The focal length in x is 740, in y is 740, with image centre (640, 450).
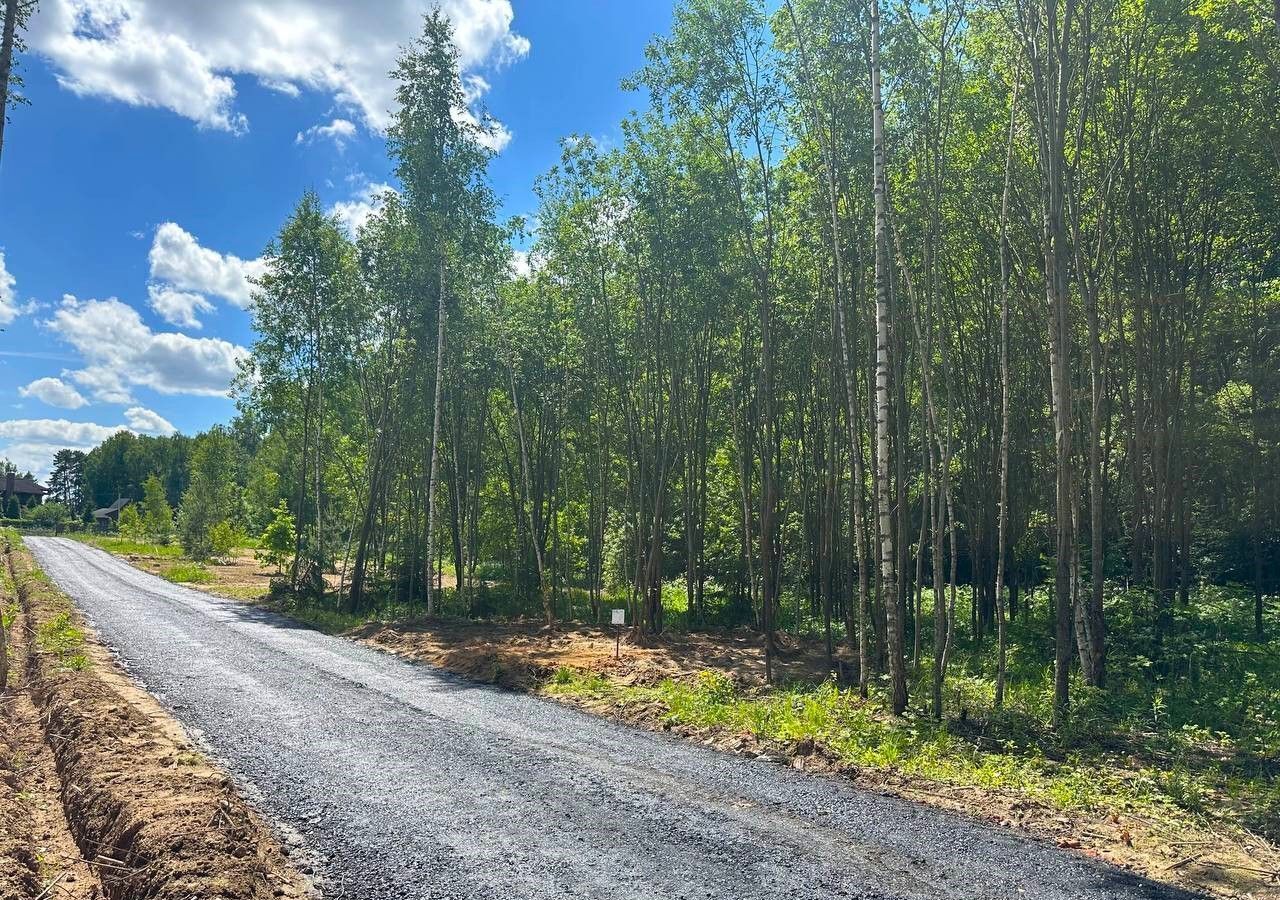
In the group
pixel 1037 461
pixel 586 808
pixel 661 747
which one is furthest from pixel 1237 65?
pixel 586 808

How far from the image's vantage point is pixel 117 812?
5395 millimetres

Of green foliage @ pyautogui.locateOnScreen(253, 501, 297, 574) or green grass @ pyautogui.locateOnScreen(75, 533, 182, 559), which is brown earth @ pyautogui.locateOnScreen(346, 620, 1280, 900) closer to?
green foliage @ pyautogui.locateOnScreen(253, 501, 297, 574)

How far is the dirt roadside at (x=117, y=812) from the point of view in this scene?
450cm

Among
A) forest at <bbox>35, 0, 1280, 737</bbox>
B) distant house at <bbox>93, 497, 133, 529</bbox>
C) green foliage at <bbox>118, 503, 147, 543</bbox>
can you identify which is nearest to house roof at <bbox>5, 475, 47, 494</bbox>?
distant house at <bbox>93, 497, 133, 529</bbox>

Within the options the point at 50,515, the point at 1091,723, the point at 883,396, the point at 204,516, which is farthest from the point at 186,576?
the point at 50,515

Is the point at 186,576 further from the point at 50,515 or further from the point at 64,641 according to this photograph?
the point at 50,515

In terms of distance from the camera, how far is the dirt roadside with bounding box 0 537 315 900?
14.8ft

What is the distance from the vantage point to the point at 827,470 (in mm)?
18531

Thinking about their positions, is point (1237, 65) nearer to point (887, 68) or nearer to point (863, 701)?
point (887, 68)

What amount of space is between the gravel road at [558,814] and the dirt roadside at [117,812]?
457 millimetres

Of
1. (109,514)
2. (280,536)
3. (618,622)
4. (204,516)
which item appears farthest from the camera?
(109,514)

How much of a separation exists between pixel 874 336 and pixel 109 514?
4223 inches

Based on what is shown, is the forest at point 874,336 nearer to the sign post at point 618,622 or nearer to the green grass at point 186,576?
the sign post at point 618,622

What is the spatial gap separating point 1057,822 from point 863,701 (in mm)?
4148
